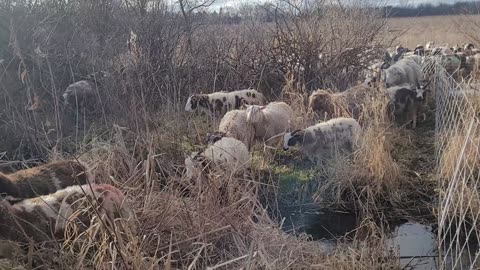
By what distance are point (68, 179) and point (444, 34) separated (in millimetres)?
32152

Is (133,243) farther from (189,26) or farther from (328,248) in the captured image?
(189,26)

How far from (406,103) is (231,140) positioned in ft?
15.0

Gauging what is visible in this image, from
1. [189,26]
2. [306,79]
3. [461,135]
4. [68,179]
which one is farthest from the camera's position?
[189,26]

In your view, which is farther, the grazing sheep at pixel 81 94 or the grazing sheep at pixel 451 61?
the grazing sheep at pixel 451 61

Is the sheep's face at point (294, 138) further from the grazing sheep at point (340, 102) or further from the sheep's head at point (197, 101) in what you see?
the sheep's head at point (197, 101)

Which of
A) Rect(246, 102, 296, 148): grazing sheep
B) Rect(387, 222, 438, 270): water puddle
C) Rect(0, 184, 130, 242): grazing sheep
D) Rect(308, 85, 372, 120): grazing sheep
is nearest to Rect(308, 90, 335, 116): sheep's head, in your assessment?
Rect(308, 85, 372, 120): grazing sheep

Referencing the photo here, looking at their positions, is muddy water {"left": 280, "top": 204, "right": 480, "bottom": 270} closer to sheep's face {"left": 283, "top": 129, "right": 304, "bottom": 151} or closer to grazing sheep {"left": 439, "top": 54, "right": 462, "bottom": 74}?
sheep's face {"left": 283, "top": 129, "right": 304, "bottom": 151}

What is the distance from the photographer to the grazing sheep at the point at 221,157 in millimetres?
5535

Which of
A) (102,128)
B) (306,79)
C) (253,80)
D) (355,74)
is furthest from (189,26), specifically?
(102,128)

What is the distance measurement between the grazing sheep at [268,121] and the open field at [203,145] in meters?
0.27

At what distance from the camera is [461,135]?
21.6ft

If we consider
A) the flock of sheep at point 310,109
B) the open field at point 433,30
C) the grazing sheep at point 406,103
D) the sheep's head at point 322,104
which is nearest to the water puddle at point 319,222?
the flock of sheep at point 310,109

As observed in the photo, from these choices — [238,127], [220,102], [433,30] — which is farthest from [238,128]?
[433,30]

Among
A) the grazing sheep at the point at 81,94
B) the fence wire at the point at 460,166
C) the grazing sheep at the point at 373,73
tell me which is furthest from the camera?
the grazing sheep at the point at 373,73
